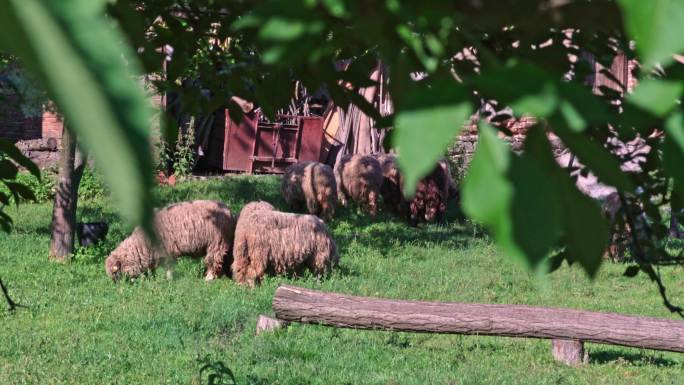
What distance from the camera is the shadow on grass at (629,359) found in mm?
8148

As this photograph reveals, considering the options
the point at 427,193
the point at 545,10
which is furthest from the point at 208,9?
the point at 427,193

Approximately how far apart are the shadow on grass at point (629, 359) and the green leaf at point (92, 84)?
8.12 meters

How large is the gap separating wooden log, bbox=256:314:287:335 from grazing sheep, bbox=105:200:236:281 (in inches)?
86.9

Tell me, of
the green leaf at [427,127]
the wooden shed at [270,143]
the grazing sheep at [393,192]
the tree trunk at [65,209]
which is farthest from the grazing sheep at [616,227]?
the wooden shed at [270,143]

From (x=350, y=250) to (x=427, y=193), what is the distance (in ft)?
8.66

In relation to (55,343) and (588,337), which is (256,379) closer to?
(55,343)

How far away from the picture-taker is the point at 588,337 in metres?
7.49

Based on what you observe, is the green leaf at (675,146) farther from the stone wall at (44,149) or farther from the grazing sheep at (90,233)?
the stone wall at (44,149)

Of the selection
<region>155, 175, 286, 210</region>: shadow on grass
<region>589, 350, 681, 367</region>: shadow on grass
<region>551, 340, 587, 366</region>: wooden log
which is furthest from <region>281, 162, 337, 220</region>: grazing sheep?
<region>551, 340, 587, 366</region>: wooden log

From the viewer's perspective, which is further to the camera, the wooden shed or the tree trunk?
the wooden shed

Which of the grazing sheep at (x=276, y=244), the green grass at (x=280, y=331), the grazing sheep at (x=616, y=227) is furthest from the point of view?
the grazing sheep at (x=276, y=244)

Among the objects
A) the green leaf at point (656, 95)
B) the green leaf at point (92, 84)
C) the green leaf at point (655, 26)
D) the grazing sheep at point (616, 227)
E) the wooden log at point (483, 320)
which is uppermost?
the green leaf at point (655, 26)

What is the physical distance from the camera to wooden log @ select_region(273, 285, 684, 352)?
24.0 feet

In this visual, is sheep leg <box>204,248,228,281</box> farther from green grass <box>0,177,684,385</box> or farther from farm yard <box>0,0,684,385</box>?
green grass <box>0,177,684,385</box>
